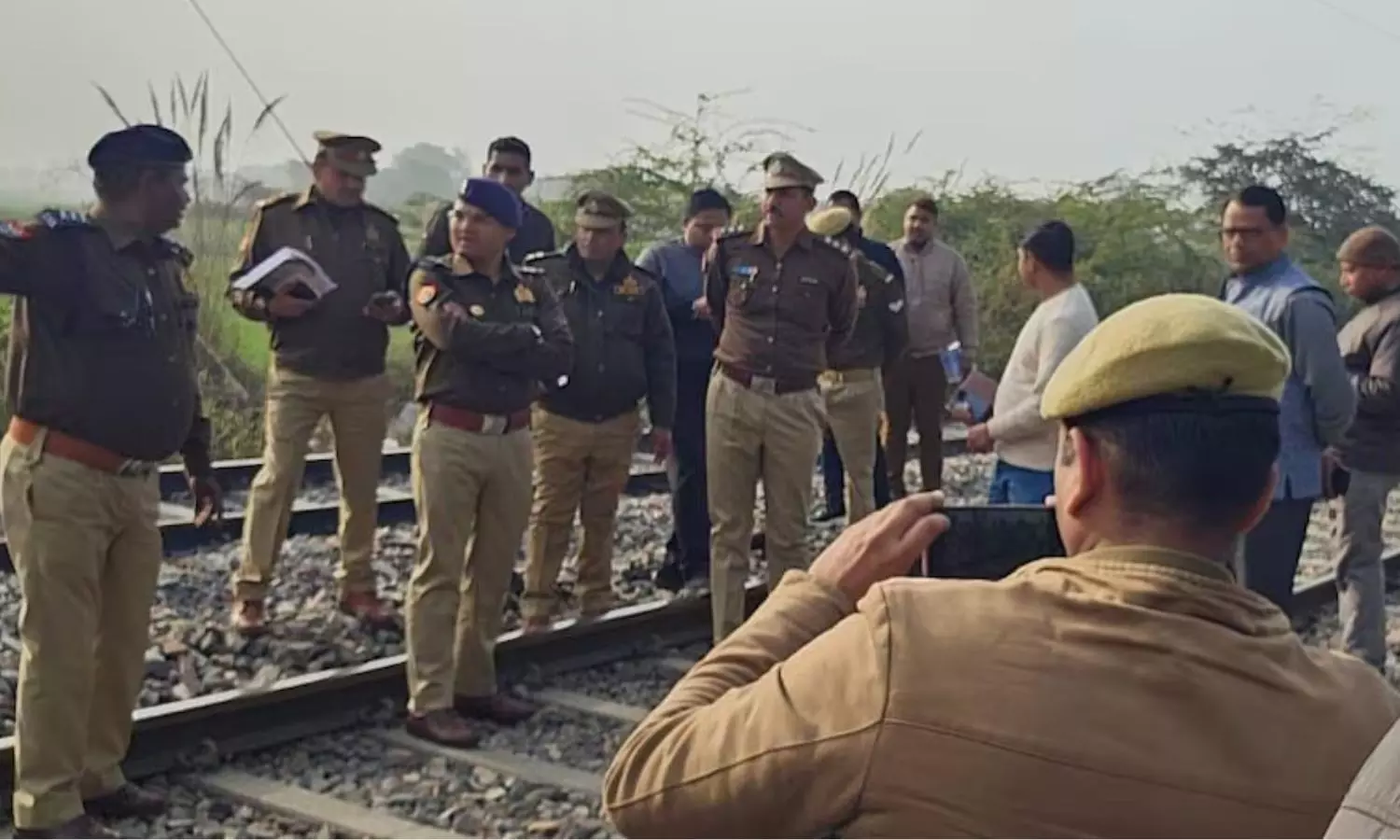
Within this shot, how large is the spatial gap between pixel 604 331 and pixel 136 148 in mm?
2679

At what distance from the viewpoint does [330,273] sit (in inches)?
264

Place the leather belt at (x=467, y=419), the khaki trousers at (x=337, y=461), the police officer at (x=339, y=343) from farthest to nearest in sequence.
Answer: the police officer at (x=339, y=343) → the khaki trousers at (x=337, y=461) → the leather belt at (x=467, y=419)

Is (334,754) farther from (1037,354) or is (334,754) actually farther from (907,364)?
(907,364)

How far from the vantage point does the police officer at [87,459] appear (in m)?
4.48

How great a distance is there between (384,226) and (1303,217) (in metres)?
20.1

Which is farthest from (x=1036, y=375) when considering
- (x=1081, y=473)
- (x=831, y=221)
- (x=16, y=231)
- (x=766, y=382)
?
(x=1081, y=473)

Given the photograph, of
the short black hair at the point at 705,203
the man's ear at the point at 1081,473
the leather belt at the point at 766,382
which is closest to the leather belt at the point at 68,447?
the leather belt at the point at 766,382

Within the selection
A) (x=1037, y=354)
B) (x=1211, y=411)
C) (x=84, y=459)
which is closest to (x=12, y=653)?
(x=84, y=459)

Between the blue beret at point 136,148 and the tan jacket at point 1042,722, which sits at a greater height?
the blue beret at point 136,148

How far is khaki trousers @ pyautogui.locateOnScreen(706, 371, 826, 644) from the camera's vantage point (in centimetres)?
686

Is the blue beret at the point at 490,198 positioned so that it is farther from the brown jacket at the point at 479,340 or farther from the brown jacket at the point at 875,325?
the brown jacket at the point at 875,325

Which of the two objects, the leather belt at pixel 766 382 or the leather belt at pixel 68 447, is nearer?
the leather belt at pixel 68 447

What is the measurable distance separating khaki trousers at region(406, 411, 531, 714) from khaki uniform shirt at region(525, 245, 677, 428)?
3.56 feet

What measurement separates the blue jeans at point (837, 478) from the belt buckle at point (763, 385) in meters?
2.94
